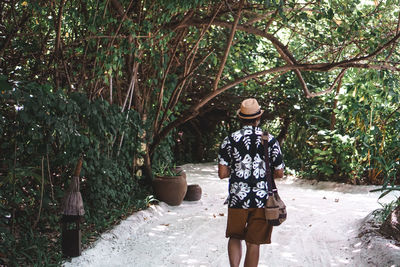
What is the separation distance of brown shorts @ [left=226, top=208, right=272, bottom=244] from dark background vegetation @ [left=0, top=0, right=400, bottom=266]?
1.62m

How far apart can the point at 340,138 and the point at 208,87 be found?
344 centimetres

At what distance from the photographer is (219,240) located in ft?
17.6

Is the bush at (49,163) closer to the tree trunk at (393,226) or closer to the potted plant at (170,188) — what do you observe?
the potted plant at (170,188)

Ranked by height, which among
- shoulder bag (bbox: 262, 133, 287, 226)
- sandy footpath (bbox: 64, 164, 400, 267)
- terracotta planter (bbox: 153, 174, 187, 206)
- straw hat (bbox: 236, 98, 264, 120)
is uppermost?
straw hat (bbox: 236, 98, 264, 120)

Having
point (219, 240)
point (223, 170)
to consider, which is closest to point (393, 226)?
point (219, 240)

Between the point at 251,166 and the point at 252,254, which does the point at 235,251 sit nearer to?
the point at 252,254

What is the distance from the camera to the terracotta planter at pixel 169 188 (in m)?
6.98

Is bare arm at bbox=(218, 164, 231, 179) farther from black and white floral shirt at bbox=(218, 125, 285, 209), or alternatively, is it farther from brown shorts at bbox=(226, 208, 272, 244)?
brown shorts at bbox=(226, 208, 272, 244)

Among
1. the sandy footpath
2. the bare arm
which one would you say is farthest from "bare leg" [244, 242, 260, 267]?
the sandy footpath

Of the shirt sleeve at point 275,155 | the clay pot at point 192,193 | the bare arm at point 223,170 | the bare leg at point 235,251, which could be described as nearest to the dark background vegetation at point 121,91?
the clay pot at point 192,193

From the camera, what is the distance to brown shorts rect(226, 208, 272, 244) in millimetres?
3459

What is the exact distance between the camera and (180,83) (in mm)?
6898

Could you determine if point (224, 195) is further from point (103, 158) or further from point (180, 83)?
point (103, 158)

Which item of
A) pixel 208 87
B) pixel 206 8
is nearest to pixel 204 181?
pixel 208 87
